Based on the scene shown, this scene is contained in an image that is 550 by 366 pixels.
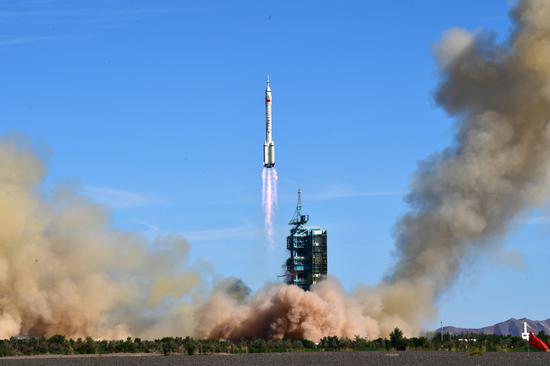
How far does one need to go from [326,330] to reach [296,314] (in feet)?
11.6

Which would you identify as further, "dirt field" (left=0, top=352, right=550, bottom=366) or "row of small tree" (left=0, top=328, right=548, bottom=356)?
Result: "row of small tree" (left=0, top=328, right=548, bottom=356)

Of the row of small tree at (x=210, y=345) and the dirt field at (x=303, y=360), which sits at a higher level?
the row of small tree at (x=210, y=345)

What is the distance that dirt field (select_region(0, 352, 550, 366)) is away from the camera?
8906cm

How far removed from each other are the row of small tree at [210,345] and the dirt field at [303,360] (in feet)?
23.3

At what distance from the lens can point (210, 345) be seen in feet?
382

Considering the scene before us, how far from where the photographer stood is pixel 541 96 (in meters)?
109

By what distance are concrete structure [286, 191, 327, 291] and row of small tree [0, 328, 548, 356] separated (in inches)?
815

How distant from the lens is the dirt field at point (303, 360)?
89062mm

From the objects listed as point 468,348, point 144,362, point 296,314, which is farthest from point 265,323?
point 144,362

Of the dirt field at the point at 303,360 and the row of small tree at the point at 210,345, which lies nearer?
the dirt field at the point at 303,360

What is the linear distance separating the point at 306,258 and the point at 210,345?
30179 mm

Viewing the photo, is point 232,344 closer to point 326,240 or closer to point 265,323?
point 265,323

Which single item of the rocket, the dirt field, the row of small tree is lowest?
the dirt field

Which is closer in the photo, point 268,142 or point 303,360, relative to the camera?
point 303,360
